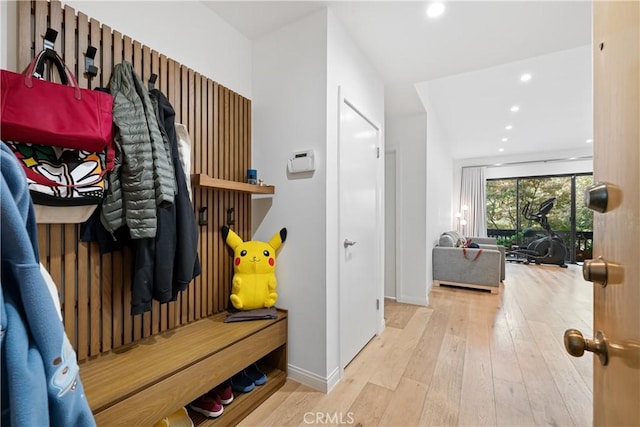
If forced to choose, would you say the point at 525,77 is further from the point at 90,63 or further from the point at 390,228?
the point at 90,63

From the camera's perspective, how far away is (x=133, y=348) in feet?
4.45

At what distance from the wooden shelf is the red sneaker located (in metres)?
1.20

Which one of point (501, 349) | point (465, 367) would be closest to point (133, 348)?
point (465, 367)

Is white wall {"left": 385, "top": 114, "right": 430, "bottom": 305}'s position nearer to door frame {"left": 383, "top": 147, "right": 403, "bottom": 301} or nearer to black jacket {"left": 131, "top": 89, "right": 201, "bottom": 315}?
door frame {"left": 383, "top": 147, "right": 403, "bottom": 301}

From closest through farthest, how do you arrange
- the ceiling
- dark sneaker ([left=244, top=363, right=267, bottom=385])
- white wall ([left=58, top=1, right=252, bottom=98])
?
white wall ([left=58, top=1, right=252, bottom=98]) → dark sneaker ([left=244, top=363, right=267, bottom=385]) → the ceiling

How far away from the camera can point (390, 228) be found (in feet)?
12.5

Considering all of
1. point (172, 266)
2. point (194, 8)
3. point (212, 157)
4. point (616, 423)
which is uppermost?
point (194, 8)

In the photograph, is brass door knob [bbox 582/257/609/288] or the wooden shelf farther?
the wooden shelf

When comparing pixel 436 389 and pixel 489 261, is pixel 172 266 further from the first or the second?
pixel 489 261

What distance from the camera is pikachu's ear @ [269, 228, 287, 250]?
1.89 m

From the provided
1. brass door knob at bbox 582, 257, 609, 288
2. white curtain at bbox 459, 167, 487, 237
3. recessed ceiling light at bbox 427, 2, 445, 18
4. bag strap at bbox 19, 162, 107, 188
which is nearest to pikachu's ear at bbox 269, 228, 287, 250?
bag strap at bbox 19, 162, 107, 188

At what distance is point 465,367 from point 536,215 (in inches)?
247

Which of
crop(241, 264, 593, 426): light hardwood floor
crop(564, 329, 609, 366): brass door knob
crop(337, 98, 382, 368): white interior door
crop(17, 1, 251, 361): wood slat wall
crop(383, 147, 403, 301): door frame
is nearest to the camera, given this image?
crop(564, 329, 609, 366): brass door knob

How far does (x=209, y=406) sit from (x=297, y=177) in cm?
143
